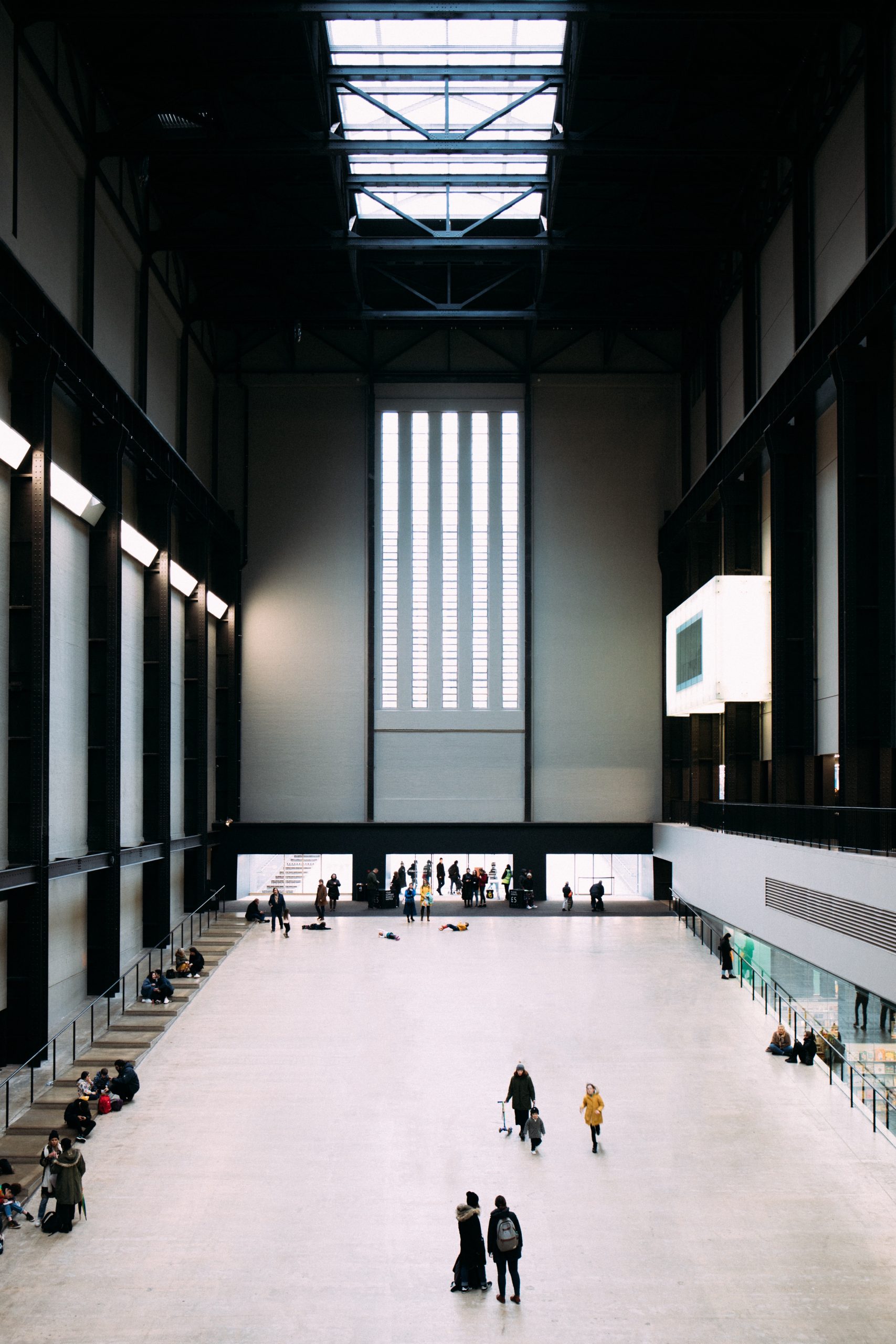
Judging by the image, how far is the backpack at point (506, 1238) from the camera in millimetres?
13305

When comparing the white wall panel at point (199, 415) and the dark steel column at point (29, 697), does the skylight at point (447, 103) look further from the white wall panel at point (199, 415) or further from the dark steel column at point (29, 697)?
the dark steel column at point (29, 697)

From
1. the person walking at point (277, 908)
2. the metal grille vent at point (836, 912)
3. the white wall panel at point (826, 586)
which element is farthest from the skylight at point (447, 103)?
the person walking at point (277, 908)

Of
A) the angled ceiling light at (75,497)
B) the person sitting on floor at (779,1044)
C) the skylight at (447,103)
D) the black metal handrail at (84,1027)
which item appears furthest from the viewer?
the skylight at (447,103)

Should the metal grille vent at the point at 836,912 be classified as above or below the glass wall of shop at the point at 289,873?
above

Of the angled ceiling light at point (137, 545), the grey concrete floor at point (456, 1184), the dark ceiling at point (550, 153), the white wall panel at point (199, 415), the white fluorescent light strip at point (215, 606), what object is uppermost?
the dark ceiling at point (550, 153)

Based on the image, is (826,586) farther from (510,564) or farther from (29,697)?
(29,697)

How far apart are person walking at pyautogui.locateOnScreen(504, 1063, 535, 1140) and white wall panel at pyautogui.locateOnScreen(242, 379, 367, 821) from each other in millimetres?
25678

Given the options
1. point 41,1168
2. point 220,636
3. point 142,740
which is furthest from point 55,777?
point 220,636

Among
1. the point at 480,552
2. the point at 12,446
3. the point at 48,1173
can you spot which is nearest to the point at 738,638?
the point at 480,552

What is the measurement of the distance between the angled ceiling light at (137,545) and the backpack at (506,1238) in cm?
2105

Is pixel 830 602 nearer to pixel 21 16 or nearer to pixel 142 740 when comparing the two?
pixel 142 740

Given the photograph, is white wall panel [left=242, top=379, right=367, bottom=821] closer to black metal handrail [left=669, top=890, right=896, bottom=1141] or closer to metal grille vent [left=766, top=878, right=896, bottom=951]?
black metal handrail [left=669, top=890, right=896, bottom=1141]

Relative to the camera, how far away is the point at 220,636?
43.9 m

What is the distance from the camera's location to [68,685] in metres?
26.7
